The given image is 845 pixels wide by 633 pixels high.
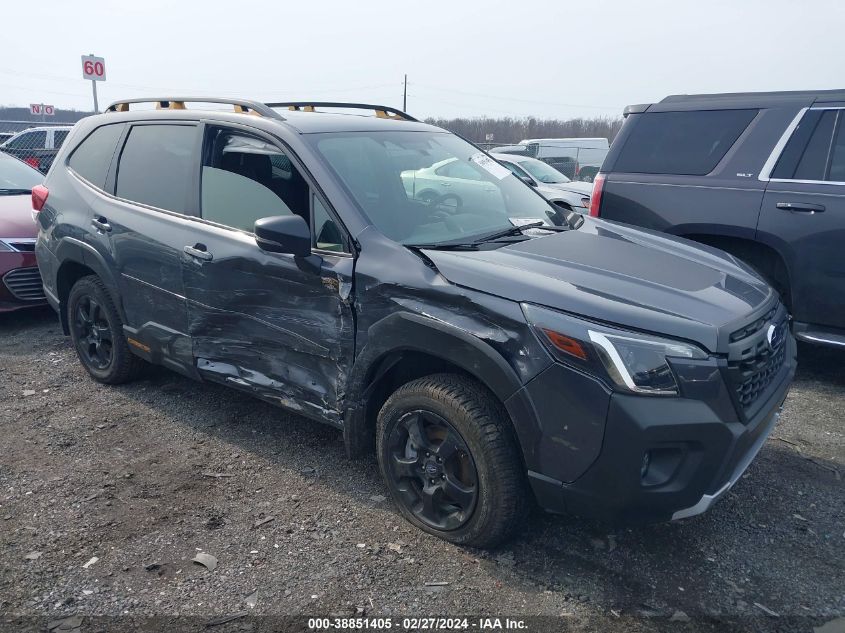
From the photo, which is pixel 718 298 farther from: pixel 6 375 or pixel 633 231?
pixel 6 375

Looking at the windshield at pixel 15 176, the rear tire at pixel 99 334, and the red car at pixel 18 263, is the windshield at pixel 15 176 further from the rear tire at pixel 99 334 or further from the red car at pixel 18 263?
the rear tire at pixel 99 334

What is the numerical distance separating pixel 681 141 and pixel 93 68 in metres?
14.8

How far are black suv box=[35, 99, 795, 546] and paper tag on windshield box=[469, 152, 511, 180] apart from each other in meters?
0.02

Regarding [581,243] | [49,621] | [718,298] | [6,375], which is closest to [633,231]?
[581,243]

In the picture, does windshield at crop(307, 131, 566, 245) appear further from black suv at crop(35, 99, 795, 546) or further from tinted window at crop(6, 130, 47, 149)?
tinted window at crop(6, 130, 47, 149)

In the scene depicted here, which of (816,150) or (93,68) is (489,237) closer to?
(816,150)

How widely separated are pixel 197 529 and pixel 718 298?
2541 millimetres

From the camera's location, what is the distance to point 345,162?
3404mm

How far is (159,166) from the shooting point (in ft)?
13.5

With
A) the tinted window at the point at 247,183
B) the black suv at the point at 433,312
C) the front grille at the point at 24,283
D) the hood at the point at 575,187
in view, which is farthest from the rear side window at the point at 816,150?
the front grille at the point at 24,283

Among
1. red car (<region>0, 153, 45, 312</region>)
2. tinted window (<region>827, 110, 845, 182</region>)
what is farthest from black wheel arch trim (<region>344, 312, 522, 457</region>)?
red car (<region>0, 153, 45, 312</region>)

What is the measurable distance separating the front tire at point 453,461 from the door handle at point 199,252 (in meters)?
1.34

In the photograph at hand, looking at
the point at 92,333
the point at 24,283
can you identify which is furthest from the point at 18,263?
the point at 92,333

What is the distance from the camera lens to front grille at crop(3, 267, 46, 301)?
19.6 feet
